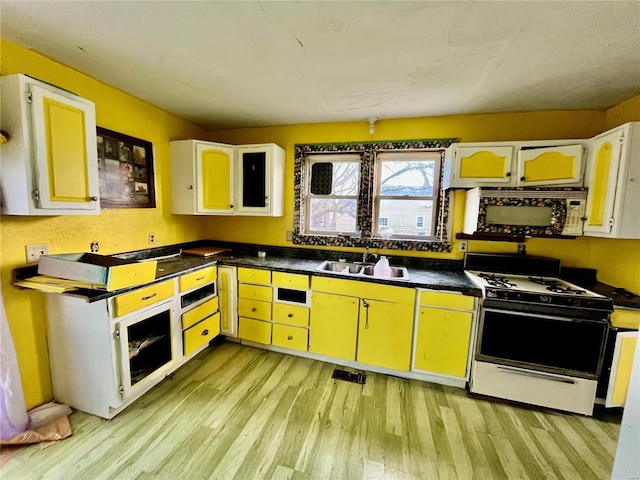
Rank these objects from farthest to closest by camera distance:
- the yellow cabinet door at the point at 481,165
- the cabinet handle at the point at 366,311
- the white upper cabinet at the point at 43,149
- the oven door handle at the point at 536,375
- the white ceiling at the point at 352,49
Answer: the cabinet handle at the point at 366,311, the yellow cabinet door at the point at 481,165, the oven door handle at the point at 536,375, the white upper cabinet at the point at 43,149, the white ceiling at the point at 352,49

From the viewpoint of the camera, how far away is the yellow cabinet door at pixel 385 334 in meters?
2.13

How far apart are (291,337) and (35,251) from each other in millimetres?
1919

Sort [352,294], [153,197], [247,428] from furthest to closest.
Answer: [153,197]
[352,294]
[247,428]

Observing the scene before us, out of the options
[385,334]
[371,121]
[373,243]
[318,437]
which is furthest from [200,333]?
[371,121]

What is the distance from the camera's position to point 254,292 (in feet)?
8.24

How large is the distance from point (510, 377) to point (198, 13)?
294 cm

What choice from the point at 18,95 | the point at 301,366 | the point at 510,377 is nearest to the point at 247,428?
the point at 301,366

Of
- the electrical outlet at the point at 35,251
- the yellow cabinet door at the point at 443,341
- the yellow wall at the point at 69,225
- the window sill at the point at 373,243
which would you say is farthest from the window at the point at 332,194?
the electrical outlet at the point at 35,251

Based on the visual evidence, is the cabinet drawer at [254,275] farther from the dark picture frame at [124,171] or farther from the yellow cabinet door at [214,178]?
the dark picture frame at [124,171]

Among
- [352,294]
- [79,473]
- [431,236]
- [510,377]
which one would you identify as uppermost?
[431,236]

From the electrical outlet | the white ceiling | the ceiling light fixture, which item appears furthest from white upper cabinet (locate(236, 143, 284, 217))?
the electrical outlet

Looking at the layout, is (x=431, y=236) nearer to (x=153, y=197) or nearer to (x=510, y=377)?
(x=510, y=377)

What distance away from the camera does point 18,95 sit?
134 centimetres

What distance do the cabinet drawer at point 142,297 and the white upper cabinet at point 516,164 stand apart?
2461 mm
